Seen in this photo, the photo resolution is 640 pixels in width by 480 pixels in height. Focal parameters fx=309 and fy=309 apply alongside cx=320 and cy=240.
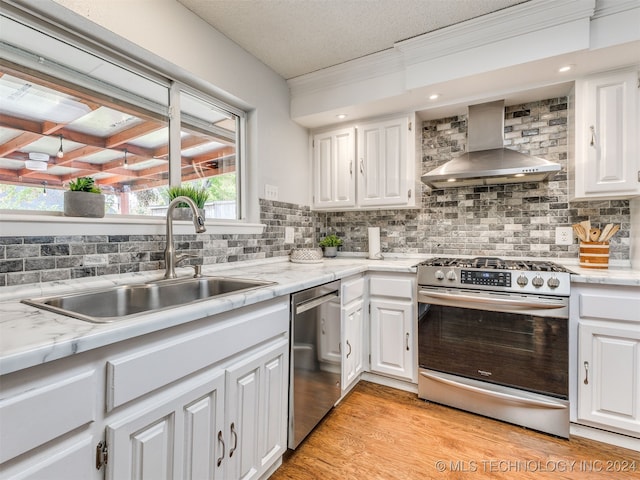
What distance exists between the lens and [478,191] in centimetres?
259

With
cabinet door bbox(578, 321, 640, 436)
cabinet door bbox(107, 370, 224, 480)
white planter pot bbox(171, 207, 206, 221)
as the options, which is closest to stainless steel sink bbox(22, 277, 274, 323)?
cabinet door bbox(107, 370, 224, 480)

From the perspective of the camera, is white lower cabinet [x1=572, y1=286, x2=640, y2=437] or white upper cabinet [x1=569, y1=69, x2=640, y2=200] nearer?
white lower cabinet [x1=572, y1=286, x2=640, y2=437]

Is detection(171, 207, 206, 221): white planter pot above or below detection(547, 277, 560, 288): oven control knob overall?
above

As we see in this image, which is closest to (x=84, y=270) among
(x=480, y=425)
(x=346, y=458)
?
(x=346, y=458)

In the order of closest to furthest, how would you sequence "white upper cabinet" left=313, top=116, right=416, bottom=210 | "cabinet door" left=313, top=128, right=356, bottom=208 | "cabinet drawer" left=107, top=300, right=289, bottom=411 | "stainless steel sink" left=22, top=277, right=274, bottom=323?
"cabinet drawer" left=107, top=300, right=289, bottom=411
"stainless steel sink" left=22, top=277, right=274, bottom=323
"white upper cabinet" left=313, top=116, right=416, bottom=210
"cabinet door" left=313, top=128, right=356, bottom=208

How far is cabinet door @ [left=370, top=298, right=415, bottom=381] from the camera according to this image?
2.21 metres

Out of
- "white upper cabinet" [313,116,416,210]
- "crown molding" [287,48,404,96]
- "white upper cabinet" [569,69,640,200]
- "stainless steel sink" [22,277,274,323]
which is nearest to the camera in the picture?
"stainless steel sink" [22,277,274,323]

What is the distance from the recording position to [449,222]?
8.86ft

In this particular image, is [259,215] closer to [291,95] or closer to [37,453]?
[291,95]

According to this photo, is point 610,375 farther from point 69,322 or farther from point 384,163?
point 69,322

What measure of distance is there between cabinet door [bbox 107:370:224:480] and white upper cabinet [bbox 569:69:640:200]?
244 cm

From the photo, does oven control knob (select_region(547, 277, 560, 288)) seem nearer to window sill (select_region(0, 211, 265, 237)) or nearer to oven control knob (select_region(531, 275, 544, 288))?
oven control knob (select_region(531, 275, 544, 288))

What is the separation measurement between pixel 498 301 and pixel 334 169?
1731 mm

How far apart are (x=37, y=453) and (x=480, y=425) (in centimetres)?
210
